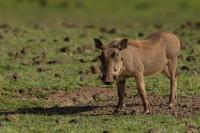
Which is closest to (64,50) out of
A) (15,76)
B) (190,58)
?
(190,58)

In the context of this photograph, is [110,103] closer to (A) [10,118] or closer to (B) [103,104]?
(B) [103,104]

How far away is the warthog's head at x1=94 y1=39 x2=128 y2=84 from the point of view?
11.4 m

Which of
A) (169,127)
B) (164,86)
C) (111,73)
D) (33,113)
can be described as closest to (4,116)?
(33,113)

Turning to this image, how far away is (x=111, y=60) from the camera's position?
1166 centimetres

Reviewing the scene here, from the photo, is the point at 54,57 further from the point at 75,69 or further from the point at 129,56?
the point at 129,56

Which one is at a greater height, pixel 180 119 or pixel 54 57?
pixel 54 57

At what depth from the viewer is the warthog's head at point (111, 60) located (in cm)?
1144

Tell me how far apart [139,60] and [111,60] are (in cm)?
97

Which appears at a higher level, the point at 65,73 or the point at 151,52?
the point at 151,52

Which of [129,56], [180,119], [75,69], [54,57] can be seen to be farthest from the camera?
[54,57]

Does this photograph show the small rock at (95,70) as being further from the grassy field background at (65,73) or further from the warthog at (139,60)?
the warthog at (139,60)

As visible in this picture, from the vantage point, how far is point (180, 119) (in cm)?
1142

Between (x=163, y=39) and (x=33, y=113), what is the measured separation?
2791mm

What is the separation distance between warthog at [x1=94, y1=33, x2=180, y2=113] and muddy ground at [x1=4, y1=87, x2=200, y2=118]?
272 mm
